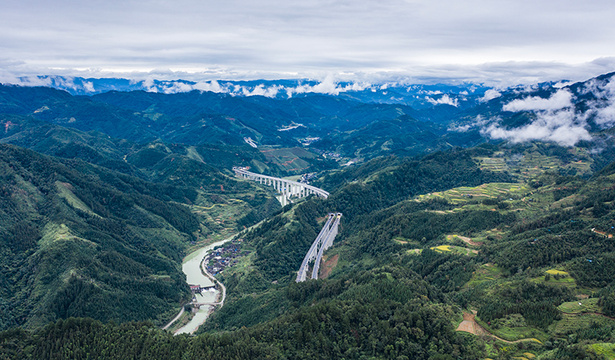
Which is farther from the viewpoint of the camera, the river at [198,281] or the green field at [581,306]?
the river at [198,281]

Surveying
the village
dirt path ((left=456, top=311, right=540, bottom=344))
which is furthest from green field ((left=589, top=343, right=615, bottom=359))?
the village

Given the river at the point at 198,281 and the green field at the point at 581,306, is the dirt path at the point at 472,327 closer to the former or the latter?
the green field at the point at 581,306

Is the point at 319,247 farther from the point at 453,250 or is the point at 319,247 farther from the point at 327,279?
the point at 453,250

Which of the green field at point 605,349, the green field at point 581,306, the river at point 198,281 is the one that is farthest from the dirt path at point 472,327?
the river at point 198,281

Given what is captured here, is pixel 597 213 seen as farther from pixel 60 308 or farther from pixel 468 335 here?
pixel 60 308

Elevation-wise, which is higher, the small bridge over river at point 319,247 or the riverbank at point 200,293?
the small bridge over river at point 319,247

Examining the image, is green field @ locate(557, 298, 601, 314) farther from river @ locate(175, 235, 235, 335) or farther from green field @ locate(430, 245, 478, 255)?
river @ locate(175, 235, 235, 335)

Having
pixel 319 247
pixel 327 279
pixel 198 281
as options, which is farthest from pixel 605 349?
pixel 198 281
